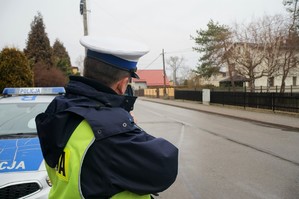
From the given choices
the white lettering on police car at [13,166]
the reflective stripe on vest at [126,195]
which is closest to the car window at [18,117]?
the white lettering on police car at [13,166]

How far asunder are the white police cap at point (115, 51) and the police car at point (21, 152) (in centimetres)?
217

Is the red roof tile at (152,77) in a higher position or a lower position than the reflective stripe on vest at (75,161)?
higher

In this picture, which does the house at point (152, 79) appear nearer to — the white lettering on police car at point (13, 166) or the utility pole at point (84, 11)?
the utility pole at point (84, 11)

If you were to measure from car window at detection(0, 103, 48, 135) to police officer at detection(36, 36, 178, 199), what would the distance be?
11.5 ft

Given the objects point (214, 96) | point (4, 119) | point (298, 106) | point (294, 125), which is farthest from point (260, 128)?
point (214, 96)

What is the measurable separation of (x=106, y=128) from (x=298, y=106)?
19296mm

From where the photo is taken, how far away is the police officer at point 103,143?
1277 millimetres

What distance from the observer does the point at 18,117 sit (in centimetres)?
504

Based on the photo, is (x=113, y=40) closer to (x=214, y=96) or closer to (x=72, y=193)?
(x=72, y=193)

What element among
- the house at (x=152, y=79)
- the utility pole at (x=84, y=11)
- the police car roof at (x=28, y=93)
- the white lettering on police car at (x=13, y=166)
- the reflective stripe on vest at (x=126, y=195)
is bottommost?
the white lettering on police car at (x=13, y=166)

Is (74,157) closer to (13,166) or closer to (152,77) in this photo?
(13,166)

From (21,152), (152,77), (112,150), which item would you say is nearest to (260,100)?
(21,152)

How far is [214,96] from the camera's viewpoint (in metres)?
29.9

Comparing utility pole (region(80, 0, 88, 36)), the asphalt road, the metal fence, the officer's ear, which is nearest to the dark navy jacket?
the officer's ear
